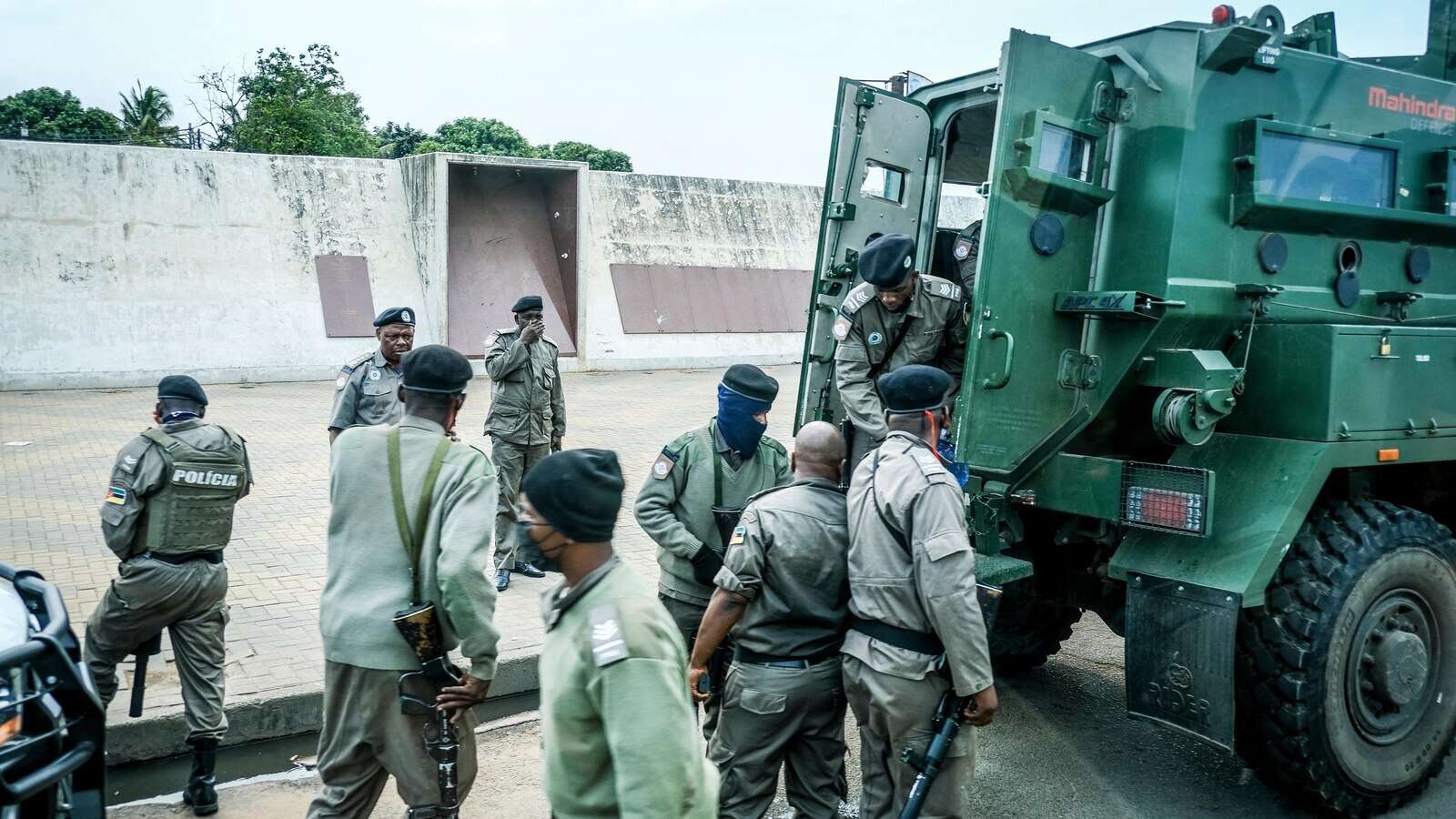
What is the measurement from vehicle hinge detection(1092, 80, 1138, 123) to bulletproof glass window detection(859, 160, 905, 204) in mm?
1154

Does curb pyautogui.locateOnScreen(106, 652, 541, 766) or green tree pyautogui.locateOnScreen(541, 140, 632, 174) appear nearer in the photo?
curb pyautogui.locateOnScreen(106, 652, 541, 766)

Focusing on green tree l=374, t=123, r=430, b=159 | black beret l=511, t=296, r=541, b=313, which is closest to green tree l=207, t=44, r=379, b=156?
green tree l=374, t=123, r=430, b=159

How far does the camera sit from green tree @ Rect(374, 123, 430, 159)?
116 feet

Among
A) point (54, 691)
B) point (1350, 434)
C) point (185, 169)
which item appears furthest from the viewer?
point (185, 169)

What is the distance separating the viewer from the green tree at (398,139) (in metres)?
35.3

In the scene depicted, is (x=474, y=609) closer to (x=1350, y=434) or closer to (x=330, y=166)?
(x=1350, y=434)

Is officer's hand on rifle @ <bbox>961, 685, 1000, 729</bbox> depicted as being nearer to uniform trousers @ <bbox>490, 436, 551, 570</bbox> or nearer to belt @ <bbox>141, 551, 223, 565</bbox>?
belt @ <bbox>141, 551, 223, 565</bbox>

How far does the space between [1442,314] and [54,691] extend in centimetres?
559

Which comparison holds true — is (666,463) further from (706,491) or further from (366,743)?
(366,743)

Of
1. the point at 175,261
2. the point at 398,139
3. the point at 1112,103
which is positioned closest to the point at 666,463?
the point at 1112,103

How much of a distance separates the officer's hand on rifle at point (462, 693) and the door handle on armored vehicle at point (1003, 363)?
2.14m

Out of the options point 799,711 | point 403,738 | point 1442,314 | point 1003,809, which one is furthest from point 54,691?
point 1442,314

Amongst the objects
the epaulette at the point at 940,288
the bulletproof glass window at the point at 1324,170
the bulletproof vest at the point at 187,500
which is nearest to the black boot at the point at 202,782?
the bulletproof vest at the point at 187,500

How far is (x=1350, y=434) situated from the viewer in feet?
13.5
